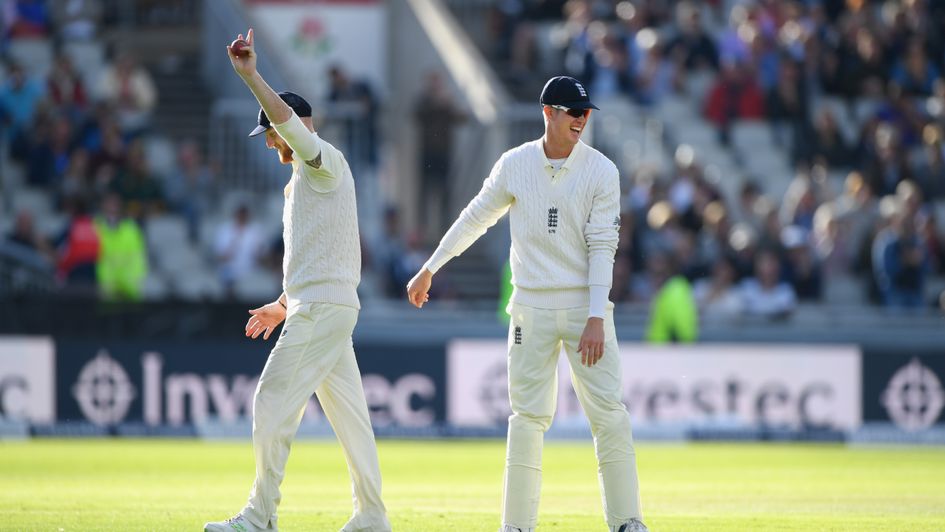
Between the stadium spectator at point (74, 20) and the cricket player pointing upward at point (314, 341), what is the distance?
17.9 meters

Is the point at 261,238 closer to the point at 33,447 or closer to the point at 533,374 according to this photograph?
the point at 33,447

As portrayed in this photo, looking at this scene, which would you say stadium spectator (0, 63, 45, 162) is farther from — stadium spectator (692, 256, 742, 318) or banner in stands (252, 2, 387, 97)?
stadium spectator (692, 256, 742, 318)

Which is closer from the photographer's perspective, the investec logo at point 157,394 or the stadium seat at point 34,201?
the investec logo at point 157,394

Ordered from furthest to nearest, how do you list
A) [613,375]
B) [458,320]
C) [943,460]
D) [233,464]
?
[458,320] < [943,460] < [233,464] < [613,375]

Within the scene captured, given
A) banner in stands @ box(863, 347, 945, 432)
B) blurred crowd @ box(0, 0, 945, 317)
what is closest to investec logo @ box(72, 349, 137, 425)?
blurred crowd @ box(0, 0, 945, 317)

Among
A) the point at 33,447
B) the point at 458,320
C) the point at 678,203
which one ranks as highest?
the point at 678,203

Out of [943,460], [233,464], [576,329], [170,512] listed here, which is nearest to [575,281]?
[576,329]

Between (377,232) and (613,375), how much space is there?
1531cm

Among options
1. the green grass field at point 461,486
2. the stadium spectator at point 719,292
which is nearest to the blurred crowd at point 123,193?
the green grass field at point 461,486

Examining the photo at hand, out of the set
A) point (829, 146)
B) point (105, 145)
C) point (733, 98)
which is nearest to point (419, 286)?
point (105, 145)

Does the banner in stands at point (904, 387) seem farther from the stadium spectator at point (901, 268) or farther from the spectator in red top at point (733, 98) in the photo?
the spectator in red top at point (733, 98)

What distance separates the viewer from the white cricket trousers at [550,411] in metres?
9.23

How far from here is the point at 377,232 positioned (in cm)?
2434

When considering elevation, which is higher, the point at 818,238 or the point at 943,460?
the point at 818,238
